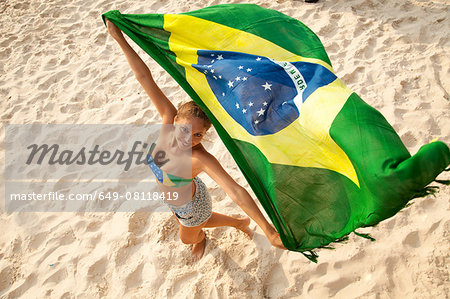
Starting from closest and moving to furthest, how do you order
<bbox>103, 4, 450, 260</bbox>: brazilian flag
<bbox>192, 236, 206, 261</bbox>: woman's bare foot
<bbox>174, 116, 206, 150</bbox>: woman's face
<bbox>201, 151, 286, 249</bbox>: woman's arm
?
<bbox>103, 4, 450, 260</bbox>: brazilian flag → <bbox>201, 151, 286, 249</bbox>: woman's arm → <bbox>174, 116, 206, 150</bbox>: woman's face → <bbox>192, 236, 206, 261</bbox>: woman's bare foot

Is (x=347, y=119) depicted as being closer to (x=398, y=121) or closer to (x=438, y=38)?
(x=398, y=121)

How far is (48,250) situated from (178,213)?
1411 millimetres

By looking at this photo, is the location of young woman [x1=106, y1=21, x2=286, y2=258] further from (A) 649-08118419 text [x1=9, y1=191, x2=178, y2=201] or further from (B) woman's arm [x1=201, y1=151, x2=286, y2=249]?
(A) 649-08118419 text [x1=9, y1=191, x2=178, y2=201]

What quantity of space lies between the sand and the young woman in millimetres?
400

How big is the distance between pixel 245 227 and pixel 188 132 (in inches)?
44.4

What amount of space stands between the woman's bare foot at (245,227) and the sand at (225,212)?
0.21 ft

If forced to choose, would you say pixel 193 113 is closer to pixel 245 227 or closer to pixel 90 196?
pixel 245 227

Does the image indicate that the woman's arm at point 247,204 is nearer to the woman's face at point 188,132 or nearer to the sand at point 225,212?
the woman's face at point 188,132

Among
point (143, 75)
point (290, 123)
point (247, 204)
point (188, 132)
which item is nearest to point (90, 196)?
point (143, 75)

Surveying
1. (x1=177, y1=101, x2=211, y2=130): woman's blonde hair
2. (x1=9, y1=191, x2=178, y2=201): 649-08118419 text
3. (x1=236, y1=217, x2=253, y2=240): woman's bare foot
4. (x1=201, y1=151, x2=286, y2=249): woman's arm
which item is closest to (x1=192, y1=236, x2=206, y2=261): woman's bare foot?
(x1=236, y1=217, x2=253, y2=240): woman's bare foot

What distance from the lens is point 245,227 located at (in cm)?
271

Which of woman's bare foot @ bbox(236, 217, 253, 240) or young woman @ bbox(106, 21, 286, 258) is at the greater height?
young woman @ bbox(106, 21, 286, 258)

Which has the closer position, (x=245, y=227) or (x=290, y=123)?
(x=290, y=123)

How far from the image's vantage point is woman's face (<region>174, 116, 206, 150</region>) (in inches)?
77.3
